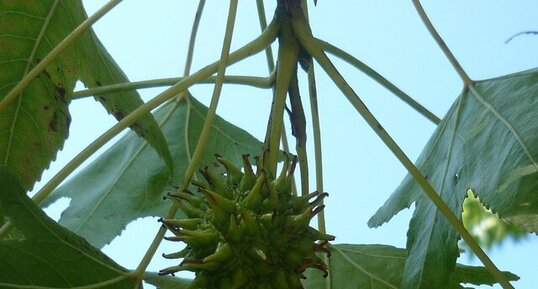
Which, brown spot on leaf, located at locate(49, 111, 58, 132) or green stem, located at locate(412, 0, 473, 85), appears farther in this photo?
green stem, located at locate(412, 0, 473, 85)

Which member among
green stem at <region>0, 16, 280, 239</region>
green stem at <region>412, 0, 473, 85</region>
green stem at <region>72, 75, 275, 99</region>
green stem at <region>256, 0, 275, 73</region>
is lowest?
green stem at <region>0, 16, 280, 239</region>

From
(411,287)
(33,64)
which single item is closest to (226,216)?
(411,287)

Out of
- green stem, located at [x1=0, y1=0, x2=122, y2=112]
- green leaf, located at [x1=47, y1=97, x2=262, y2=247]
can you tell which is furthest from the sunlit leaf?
green stem, located at [x1=0, y1=0, x2=122, y2=112]

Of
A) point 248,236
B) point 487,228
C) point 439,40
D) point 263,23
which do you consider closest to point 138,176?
point 263,23

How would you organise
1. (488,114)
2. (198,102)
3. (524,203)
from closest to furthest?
(524,203) → (488,114) → (198,102)

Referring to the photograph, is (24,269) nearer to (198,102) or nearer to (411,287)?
(411,287)

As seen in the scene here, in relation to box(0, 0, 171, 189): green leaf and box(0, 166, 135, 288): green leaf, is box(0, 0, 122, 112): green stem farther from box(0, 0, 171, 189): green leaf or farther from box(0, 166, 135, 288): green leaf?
box(0, 166, 135, 288): green leaf
